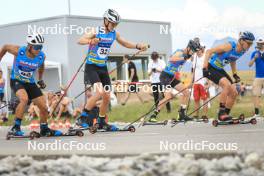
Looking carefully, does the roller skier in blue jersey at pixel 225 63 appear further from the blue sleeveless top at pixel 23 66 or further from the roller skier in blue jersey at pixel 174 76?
the blue sleeveless top at pixel 23 66

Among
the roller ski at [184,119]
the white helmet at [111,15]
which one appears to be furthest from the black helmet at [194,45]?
the white helmet at [111,15]

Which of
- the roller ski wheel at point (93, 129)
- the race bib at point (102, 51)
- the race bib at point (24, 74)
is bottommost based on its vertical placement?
the roller ski wheel at point (93, 129)

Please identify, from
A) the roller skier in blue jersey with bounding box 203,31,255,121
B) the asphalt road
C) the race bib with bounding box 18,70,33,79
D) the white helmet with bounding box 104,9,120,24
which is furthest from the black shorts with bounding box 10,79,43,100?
the roller skier in blue jersey with bounding box 203,31,255,121

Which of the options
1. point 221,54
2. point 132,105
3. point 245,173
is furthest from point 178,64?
point 245,173

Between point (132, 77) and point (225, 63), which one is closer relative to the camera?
point (225, 63)

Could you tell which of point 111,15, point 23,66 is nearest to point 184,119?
point 111,15

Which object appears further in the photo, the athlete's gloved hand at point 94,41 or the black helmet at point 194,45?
the black helmet at point 194,45

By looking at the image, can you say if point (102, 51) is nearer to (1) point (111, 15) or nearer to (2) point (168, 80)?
(1) point (111, 15)

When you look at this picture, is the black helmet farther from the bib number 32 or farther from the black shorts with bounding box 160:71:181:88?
the bib number 32

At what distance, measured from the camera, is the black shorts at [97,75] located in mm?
13319

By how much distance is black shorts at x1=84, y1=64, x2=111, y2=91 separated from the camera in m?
13.3

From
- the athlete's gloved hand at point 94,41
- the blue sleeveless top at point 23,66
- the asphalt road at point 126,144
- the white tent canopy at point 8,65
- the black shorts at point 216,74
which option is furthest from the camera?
the white tent canopy at point 8,65

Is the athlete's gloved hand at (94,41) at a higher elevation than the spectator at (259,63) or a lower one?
higher

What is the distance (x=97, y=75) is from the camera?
43.8ft
